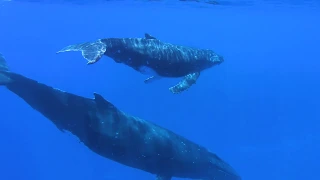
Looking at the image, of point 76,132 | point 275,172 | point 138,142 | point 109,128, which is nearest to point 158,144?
point 138,142

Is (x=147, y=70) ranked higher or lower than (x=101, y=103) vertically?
higher

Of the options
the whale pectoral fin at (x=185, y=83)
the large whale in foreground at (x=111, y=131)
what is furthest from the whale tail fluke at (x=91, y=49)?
the whale pectoral fin at (x=185, y=83)

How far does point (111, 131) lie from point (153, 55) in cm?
256

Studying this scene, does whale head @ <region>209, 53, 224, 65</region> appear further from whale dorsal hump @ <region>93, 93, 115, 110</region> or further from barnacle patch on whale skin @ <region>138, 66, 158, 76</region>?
whale dorsal hump @ <region>93, 93, 115, 110</region>

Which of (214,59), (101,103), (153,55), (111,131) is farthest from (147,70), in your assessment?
(214,59)

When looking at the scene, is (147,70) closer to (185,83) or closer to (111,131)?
(185,83)

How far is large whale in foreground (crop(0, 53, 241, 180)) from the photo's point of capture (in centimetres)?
1072

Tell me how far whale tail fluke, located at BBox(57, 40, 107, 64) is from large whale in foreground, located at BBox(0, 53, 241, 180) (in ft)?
5.81

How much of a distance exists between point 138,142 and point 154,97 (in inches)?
1311

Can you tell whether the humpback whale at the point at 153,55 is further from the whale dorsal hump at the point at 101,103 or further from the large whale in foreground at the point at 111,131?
the large whale in foreground at the point at 111,131

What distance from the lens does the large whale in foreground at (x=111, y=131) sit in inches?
422

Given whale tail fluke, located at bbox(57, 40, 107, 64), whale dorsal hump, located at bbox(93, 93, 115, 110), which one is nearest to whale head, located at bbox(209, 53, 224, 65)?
whale dorsal hump, located at bbox(93, 93, 115, 110)

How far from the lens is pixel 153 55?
1087cm

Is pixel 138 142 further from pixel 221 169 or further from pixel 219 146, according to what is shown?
pixel 219 146
